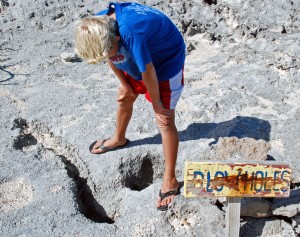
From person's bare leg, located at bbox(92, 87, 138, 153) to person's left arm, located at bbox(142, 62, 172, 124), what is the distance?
1.30 feet

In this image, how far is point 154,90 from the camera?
215cm

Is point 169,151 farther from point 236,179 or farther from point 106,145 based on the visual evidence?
point 106,145

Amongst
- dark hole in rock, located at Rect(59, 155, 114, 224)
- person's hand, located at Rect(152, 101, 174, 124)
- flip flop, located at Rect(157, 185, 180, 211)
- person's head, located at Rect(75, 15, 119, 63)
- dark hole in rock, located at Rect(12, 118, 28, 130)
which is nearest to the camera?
person's head, located at Rect(75, 15, 119, 63)

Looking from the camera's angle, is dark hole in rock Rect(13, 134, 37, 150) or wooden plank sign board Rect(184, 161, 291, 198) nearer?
wooden plank sign board Rect(184, 161, 291, 198)

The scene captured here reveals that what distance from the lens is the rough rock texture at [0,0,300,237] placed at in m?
2.35

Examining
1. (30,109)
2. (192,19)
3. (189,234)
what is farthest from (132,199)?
(192,19)

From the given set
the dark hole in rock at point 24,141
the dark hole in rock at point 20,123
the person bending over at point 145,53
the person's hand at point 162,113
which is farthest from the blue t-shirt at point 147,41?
the dark hole in rock at point 20,123

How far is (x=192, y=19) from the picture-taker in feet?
14.6

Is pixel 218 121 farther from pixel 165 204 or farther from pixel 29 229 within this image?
pixel 29 229

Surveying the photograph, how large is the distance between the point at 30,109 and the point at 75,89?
46 cm

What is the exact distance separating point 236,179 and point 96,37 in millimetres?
943

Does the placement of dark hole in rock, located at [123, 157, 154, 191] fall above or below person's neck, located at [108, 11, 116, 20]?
below

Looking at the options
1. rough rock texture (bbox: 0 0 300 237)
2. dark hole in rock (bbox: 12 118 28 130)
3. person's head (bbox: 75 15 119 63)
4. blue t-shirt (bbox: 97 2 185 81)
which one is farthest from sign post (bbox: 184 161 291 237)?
dark hole in rock (bbox: 12 118 28 130)

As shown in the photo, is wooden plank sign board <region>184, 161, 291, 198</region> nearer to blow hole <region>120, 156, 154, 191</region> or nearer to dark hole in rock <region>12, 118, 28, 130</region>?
blow hole <region>120, 156, 154, 191</region>
